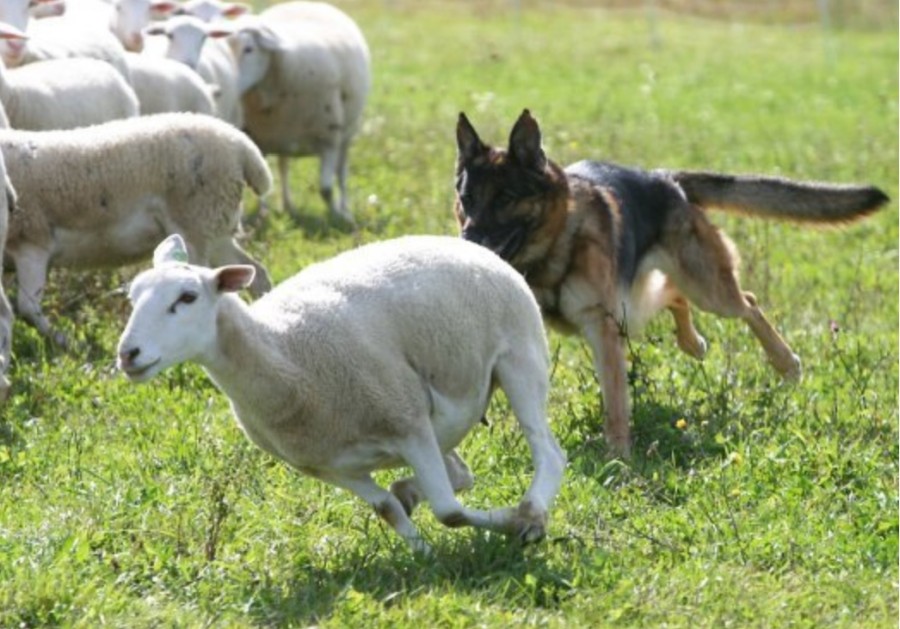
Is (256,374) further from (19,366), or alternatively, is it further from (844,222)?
(844,222)

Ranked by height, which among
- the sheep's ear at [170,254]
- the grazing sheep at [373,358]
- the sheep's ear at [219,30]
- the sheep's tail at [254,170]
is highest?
the sheep's ear at [170,254]

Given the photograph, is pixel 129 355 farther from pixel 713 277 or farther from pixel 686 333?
pixel 686 333

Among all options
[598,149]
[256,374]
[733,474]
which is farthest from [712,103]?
[256,374]

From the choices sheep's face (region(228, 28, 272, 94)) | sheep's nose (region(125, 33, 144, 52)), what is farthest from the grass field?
sheep's face (region(228, 28, 272, 94))

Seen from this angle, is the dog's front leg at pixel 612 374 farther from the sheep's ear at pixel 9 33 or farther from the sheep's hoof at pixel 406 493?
the sheep's ear at pixel 9 33

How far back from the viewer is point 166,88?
1348 cm

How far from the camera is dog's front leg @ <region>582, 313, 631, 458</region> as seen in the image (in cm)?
870

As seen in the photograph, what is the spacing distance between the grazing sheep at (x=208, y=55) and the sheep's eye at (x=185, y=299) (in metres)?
8.43

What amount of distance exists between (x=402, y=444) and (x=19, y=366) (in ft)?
11.4

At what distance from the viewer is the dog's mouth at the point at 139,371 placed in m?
6.30

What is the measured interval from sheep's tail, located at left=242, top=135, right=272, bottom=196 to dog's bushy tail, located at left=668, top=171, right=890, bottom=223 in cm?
209

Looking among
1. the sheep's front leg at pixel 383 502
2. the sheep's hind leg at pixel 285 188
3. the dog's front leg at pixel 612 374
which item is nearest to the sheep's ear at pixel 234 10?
the sheep's hind leg at pixel 285 188

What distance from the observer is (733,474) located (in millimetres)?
8070

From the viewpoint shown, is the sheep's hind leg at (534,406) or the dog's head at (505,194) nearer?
the sheep's hind leg at (534,406)
